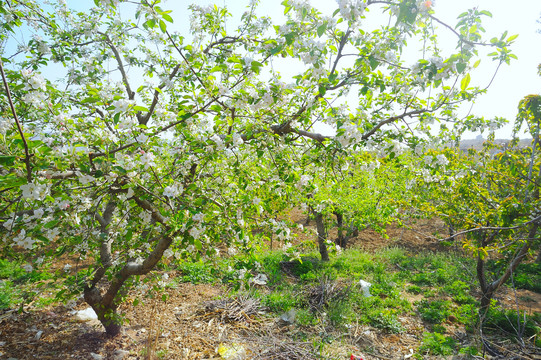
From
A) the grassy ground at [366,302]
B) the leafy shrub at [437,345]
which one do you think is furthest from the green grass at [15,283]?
the leafy shrub at [437,345]

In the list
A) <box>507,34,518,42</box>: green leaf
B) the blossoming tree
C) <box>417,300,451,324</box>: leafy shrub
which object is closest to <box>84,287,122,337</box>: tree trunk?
the blossoming tree

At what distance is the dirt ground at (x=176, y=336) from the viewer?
337 centimetres

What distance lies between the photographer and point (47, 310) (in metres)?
4.33

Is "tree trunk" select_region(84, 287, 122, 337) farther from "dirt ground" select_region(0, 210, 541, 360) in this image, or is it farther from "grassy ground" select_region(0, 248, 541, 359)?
"grassy ground" select_region(0, 248, 541, 359)

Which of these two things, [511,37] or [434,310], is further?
[434,310]

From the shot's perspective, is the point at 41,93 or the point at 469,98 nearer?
the point at 41,93

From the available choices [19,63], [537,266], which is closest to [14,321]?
[19,63]

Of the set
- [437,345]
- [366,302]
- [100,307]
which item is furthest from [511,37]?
[100,307]

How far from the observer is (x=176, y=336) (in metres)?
3.85

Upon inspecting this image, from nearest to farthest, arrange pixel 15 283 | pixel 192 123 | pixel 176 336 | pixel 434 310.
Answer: pixel 192 123 < pixel 176 336 < pixel 434 310 < pixel 15 283

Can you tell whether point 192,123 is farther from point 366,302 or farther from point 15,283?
point 15,283

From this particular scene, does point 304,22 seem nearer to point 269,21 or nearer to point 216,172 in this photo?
point 269,21

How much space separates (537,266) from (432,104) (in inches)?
270

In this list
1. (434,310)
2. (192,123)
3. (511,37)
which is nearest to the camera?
(511,37)
